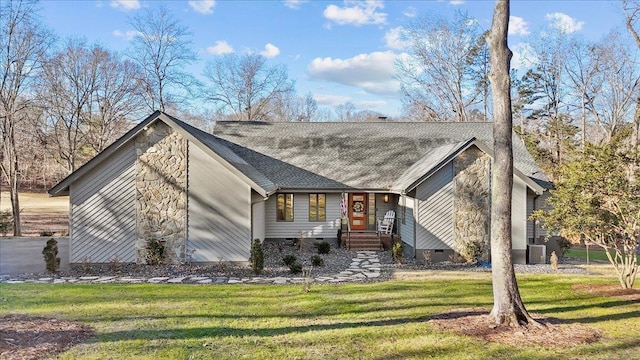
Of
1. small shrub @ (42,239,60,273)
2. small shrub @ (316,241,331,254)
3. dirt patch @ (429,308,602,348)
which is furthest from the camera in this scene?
small shrub @ (316,241,331,254)

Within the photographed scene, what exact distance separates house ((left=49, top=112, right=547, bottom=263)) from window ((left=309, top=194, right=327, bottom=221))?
0.15 feet

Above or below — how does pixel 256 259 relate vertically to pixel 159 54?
below

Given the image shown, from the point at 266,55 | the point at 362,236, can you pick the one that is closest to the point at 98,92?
the point at 266,55

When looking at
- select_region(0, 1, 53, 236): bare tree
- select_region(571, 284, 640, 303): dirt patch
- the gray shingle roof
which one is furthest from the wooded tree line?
select_region(571, 284, 640, 303): dirt patch

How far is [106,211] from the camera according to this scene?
12953 mm

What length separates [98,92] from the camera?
2800 centimetres

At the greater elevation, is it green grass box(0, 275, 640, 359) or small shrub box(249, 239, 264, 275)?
small shrub box(249, 239, 264, 275)

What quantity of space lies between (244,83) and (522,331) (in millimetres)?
39492

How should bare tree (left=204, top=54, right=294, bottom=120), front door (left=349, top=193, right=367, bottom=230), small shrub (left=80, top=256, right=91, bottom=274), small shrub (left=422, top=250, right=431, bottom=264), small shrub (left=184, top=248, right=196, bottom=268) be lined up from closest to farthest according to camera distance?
small shrub (left=80, top=256, right=91, bottom=274), small shrub (left=184, top=248, right=196, bottom=268), small shrub (left=422, top=250, right=431, bottom=264), front door (left=349, top=193, right=367, bottom=230), bare tree (left=204, top=54, right=294, bottom=120)

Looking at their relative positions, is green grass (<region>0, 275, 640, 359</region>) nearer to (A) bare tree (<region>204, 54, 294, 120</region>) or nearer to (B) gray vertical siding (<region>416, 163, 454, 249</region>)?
(B) gray vertical siding (<region>416, 163, 454, 249</region>)

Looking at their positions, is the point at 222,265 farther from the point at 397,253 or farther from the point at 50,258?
the point at 397,253

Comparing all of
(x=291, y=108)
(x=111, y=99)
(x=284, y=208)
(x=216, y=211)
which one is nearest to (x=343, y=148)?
(x=284, y=208)

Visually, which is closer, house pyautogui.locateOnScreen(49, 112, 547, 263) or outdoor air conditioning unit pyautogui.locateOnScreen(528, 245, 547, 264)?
house pyautogui.locateOnScreen(49, 112, 547, 263)

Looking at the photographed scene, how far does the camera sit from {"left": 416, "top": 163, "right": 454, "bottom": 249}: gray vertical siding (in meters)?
15.0
